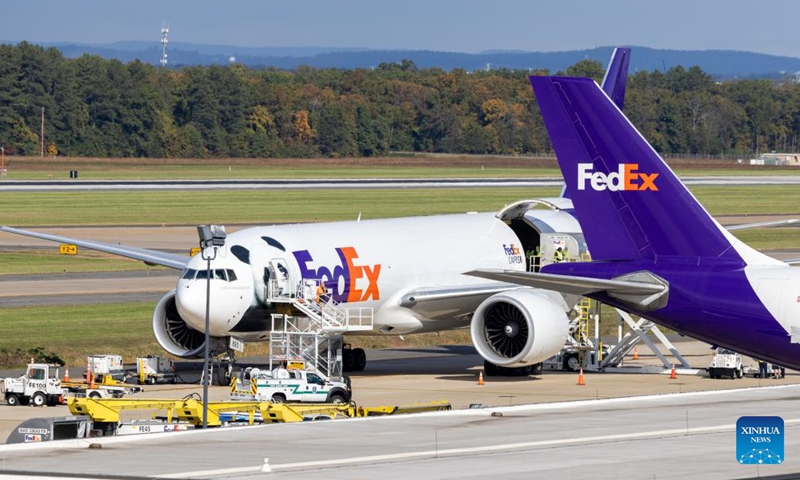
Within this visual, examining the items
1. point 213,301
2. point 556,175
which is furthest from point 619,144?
point 556,175

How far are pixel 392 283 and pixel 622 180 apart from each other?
23.6 m

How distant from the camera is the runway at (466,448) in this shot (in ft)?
83.5

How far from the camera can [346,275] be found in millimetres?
49594

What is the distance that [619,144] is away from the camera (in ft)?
91.5

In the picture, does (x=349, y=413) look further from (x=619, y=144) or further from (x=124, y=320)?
(x=124, y=320)

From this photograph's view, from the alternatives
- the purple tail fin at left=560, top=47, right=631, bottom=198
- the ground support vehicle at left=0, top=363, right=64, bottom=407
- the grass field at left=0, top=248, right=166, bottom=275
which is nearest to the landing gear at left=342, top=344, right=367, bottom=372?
the purple tail fin at left=560, top=47, right=631, bottom=198

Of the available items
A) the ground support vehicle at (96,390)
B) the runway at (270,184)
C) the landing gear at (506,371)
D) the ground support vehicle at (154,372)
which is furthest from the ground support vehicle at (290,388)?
the runway at (270,184)

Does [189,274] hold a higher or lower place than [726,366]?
higher

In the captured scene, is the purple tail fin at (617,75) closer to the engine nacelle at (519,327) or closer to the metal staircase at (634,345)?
the metal staircase at (634,345)

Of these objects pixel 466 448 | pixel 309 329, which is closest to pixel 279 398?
pixel 309 329

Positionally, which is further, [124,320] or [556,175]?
[556,175]

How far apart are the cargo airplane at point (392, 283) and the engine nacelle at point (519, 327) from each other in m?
0.03

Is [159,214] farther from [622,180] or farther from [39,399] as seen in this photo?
[622,180]

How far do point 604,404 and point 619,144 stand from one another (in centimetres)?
955
